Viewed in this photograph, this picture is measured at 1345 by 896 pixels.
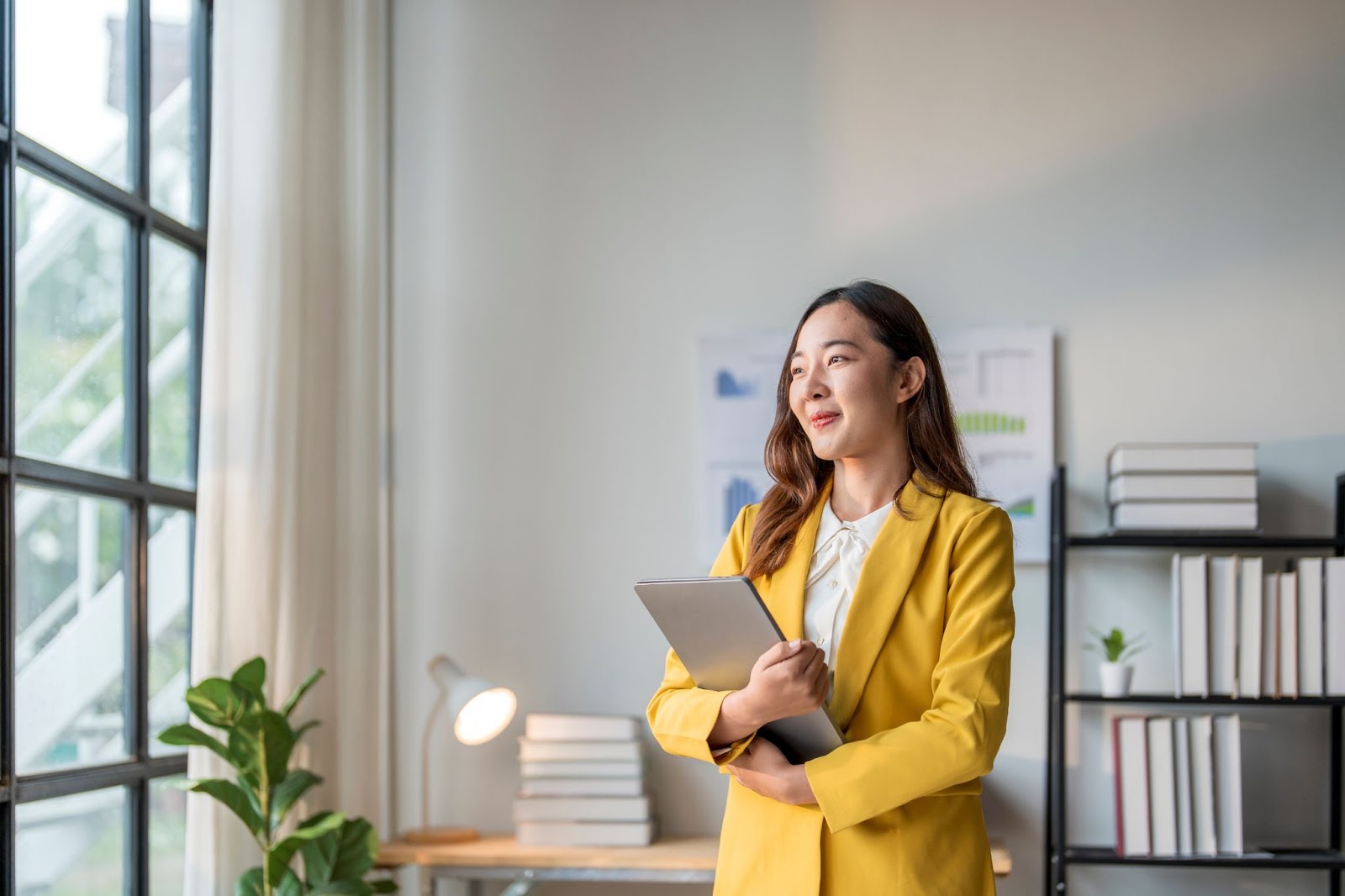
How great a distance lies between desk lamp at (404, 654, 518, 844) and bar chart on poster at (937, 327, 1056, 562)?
4.06ft

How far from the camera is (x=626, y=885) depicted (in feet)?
10.7

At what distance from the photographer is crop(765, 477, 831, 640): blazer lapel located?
1598 millimetres

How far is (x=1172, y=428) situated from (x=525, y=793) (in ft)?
5.70

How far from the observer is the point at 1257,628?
2889mm

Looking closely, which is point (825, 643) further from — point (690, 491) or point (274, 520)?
point (690, 491)

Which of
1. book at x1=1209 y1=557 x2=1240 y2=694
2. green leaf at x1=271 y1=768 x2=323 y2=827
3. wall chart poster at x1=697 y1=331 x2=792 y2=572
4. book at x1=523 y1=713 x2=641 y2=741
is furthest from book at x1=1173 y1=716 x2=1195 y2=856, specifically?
green leaf at x1=271 y1=768 x2=323 y2=827

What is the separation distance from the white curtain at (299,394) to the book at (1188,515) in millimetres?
1755

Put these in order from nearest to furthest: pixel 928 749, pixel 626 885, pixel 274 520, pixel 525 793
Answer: pixel 928 749, pixel 274 520, pixel 525 793, pixel 626 885

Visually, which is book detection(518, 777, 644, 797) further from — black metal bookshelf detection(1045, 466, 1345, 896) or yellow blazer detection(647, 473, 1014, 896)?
yellow blazer detection(647, 473, 1014, 896)

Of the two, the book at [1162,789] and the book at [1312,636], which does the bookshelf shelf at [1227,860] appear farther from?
the book at [1312,636]

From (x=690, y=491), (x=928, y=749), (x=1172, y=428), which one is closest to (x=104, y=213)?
(x=690, y=491)

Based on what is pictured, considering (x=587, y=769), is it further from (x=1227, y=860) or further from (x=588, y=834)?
(x=1227, y=860)

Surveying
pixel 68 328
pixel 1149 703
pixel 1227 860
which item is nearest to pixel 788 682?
pixel 68 328

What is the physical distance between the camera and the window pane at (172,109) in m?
2.78
